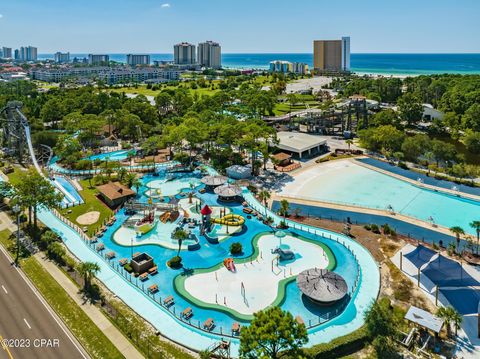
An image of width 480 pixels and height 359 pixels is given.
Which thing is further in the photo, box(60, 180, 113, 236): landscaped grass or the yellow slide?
box(60, 180, 113, 236): landscaped grass

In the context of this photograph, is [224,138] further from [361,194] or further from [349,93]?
[349,93]

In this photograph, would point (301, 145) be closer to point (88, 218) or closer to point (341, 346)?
point (88, 218)

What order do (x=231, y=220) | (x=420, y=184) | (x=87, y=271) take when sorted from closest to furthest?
(x=87, y=271)
(x=231, y=220)
(x=420, y=184)

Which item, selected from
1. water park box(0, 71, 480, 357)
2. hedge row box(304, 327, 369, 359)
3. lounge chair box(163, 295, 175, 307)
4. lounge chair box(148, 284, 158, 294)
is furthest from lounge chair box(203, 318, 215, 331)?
hedge row box(304, 327, 369, 359)

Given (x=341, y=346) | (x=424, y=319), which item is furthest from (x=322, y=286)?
(x=424, y=319)

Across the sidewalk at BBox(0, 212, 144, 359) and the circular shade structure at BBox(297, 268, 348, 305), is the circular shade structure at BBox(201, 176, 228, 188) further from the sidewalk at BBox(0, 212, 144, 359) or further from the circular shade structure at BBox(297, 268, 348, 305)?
the circular shade structure at BBox(297, 268, 348, 305)
